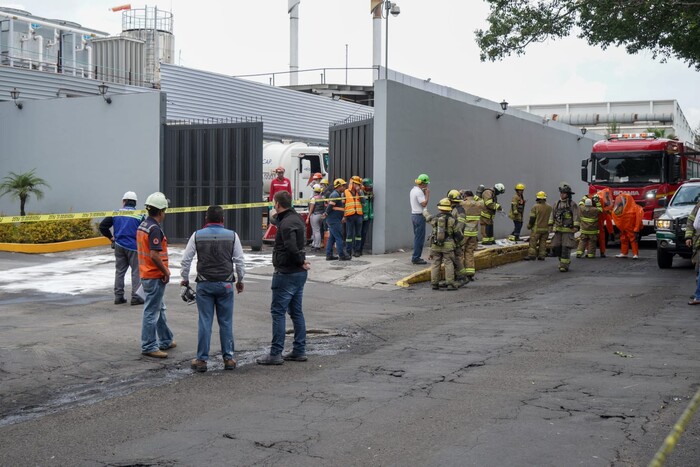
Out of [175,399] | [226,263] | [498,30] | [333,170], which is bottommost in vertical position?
[175,399]

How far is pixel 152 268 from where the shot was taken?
31.1ft

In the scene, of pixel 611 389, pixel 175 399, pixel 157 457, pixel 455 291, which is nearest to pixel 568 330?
pixel 611 389

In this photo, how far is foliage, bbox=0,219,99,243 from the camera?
805 inches

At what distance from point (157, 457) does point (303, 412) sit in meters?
1.57

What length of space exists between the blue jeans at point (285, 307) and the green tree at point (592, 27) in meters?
13.1

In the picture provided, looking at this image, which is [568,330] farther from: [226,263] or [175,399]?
[175,399]

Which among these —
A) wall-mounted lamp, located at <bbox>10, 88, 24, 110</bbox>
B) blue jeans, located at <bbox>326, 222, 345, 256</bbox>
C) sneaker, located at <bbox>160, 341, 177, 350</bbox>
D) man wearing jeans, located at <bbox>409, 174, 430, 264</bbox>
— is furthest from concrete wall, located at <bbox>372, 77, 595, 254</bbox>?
wall-mounted lamp, located at <bbox>10, 88, 24, 110</bbox>

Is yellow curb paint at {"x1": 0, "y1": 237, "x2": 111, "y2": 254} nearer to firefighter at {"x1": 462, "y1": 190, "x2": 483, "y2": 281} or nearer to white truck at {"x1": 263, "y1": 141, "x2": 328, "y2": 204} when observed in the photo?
white truck at {"x1": 263, "y1": 141, "x2": 328, "y2": 204}

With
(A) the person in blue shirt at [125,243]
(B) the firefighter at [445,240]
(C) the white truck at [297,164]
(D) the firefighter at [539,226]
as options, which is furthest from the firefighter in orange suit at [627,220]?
(A) the person in blue shirt at [125,243]

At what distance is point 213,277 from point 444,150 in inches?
622

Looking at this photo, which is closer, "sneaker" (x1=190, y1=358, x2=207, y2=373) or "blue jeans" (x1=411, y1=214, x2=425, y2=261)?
"sneaker" (x1=190, y1=358, x2=207, y2=373)

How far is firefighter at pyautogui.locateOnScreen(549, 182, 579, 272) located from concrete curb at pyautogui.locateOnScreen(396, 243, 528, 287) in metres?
1.50

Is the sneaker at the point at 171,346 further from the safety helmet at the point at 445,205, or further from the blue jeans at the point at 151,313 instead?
the safety helmet at the point at 445,205

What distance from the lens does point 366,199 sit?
65.3ft
